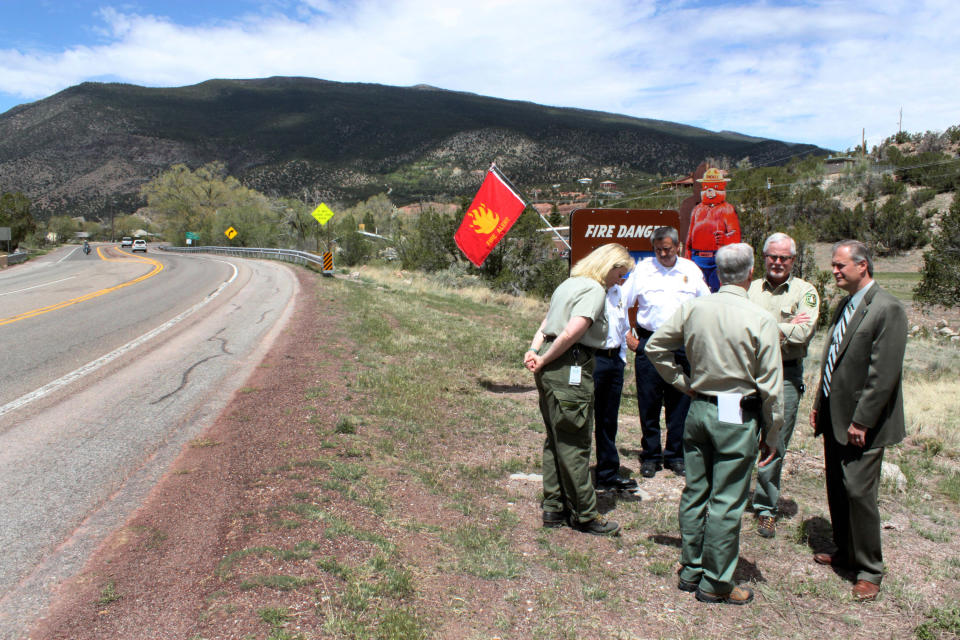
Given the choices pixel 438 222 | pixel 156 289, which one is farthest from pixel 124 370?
pixel 438 222

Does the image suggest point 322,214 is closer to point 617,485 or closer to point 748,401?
point 617,485

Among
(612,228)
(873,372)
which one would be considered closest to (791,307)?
(873,372)

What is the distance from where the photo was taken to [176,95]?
180250mm

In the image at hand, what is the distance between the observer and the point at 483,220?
386 inches

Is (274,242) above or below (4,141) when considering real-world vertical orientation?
below

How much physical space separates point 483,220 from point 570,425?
244 inches

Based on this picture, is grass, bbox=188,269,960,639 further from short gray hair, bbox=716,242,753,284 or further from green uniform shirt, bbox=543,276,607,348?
short gray hair, bbox=716,242,753,284

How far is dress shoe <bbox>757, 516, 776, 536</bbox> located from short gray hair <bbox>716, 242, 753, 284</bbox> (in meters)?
1.81

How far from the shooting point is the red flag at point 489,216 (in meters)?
9.51

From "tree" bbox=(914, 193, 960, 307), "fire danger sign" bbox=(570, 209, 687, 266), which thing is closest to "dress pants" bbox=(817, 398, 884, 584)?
"fire danger sign" bbox=(570, 209, 687, 266)

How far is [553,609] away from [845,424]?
204cm

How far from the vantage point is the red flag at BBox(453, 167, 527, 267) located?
951cm

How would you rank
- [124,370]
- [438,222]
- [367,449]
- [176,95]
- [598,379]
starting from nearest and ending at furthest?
[598,379], [367,449], [124,370], [438,222], [176,95]

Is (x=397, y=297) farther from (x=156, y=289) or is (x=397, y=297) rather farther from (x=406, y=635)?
(x=406, y=635)
